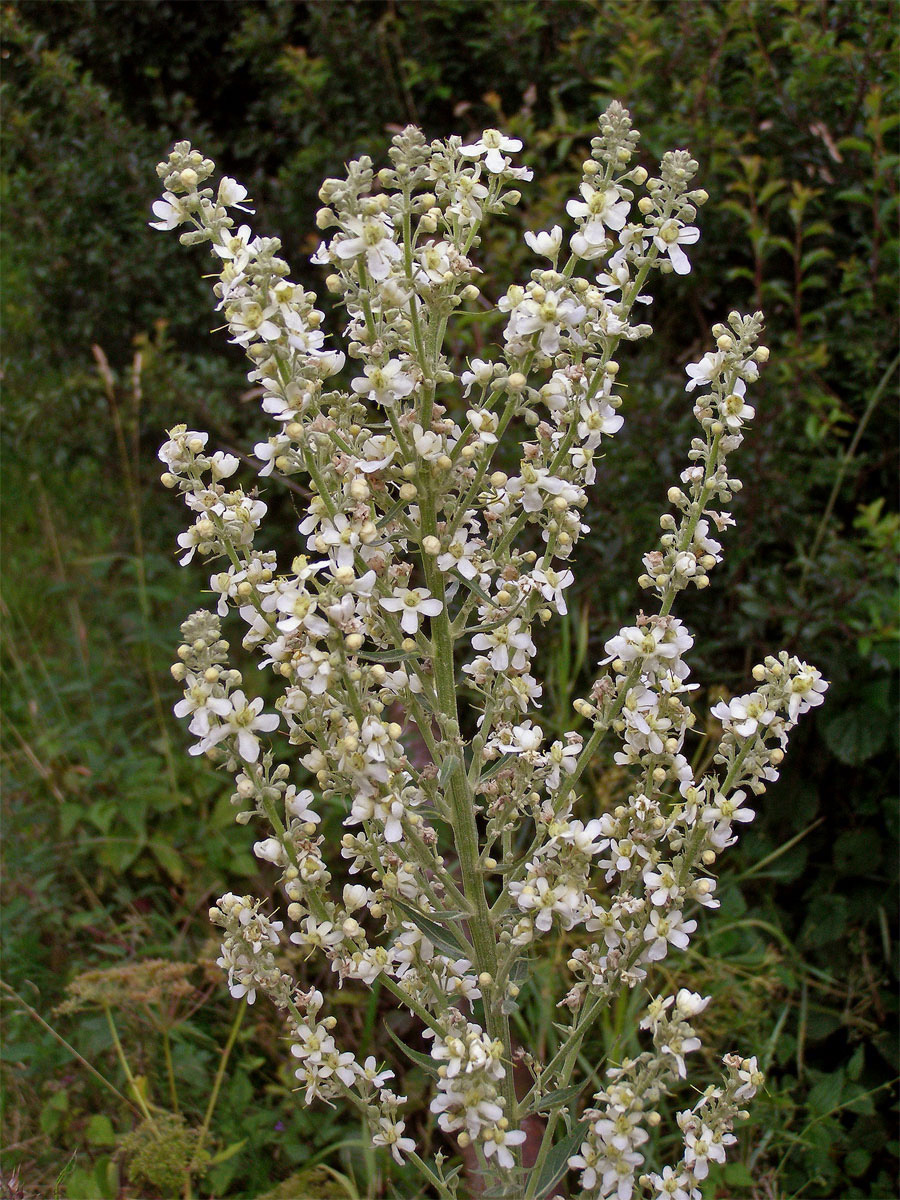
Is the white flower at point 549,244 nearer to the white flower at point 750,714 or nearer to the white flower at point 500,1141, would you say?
the white flower at point 750,714

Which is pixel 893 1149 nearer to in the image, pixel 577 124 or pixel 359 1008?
pixel 359 1008

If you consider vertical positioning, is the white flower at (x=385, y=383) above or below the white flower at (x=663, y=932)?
above

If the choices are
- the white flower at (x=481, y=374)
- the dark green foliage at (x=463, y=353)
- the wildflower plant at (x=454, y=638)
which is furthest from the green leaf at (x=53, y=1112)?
the white flower at (x=481, y=374)

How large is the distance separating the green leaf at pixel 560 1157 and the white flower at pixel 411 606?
877 millimetres

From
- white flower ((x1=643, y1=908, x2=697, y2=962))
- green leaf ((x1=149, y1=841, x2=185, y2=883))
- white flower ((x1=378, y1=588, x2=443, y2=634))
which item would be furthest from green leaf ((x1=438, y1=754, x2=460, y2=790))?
green leaf ((x1=149, y1=841, x2=185, y2=883))

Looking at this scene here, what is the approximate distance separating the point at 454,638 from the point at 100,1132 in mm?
1738

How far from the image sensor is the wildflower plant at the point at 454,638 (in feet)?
4.56

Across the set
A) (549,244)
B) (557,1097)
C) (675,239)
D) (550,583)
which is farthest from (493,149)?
(557,1097)

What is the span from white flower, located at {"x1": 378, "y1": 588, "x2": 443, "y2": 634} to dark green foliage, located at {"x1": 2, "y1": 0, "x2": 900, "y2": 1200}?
1.36 meters

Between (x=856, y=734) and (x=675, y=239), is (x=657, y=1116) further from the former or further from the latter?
(x=856, y=734)

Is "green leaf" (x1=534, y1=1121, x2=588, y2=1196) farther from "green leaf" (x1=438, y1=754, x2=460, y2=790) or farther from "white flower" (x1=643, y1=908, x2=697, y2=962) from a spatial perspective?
"green leaf" (x1=438, y1=754, x2=460, y2=790)

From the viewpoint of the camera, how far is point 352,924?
5.10 feet

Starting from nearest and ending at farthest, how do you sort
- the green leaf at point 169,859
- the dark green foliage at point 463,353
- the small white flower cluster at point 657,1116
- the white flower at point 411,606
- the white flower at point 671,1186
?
1. the white flower at point 411,606
2. the small white flower cluster at point 657,1116
3. the white flower at point 671,1186
4. the dark green foliage at point 463,353
5. the green leaf at point 169,859

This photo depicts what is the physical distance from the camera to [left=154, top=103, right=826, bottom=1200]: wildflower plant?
139cm
